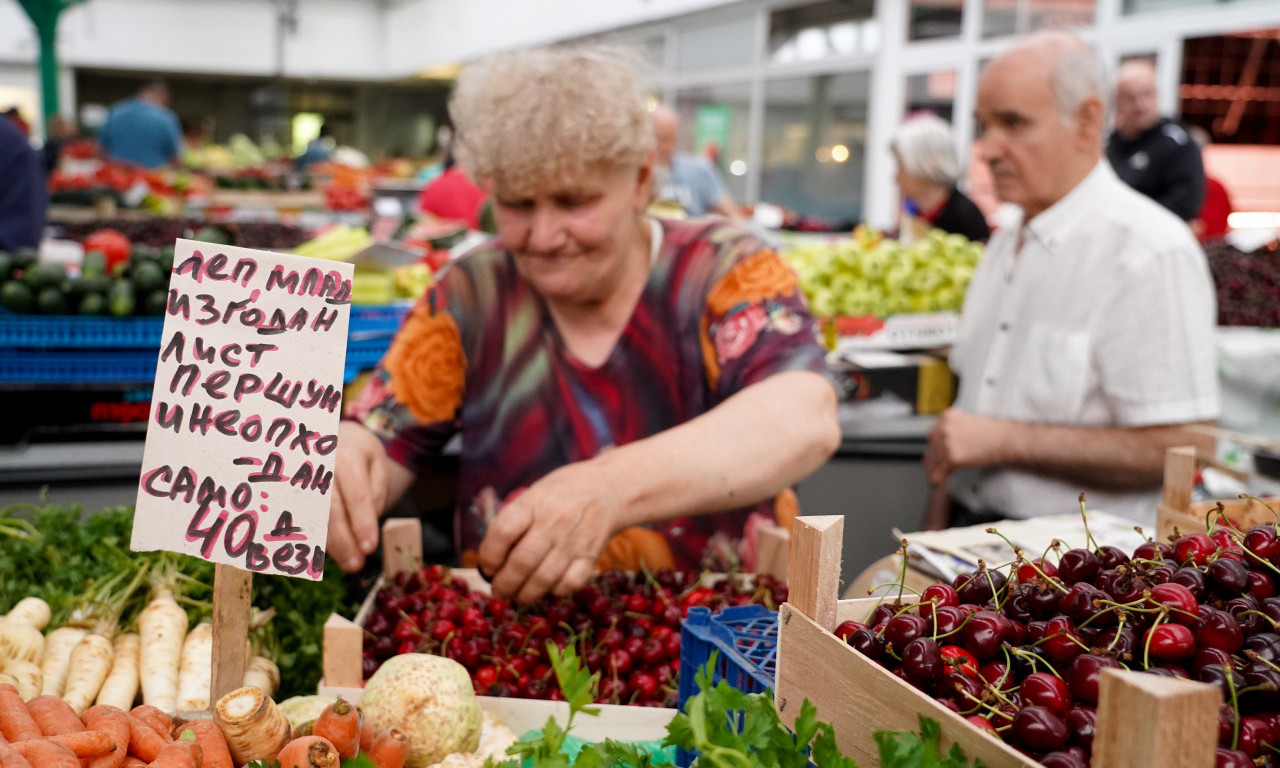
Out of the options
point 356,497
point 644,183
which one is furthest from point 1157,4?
point 356,497

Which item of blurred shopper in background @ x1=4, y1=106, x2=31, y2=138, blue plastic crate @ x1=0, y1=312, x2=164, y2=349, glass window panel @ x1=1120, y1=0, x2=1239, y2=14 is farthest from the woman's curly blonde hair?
glass window panel @ x1=1120, y1=0, x2=1239, y2=14

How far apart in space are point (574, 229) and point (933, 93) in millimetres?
8456

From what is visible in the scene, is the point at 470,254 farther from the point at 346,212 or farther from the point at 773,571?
the point at 346,212

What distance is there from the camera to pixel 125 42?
21484mm

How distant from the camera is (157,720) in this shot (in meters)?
1.14

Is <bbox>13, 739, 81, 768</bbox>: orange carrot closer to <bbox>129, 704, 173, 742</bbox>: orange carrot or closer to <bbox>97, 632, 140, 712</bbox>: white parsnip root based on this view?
<bbox>129, 704, 173, 742</bbox>: orange carrot

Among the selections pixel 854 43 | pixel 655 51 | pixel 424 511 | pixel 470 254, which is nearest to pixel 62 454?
pixel 424 511

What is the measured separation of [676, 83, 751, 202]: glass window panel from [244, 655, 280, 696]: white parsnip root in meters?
11.6

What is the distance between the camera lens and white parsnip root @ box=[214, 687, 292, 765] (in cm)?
107

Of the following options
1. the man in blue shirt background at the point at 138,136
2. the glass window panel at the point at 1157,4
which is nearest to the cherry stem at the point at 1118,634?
the glass window panel at the point at 1157,4

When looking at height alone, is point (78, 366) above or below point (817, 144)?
below

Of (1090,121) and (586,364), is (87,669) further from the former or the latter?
(1090,121)

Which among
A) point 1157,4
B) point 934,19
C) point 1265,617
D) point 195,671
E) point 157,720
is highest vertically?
point 934,19

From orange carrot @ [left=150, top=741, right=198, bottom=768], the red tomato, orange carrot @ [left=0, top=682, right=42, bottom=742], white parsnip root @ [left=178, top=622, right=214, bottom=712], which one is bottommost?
white parsnip root @ [left=178, top=622, right=214, bottom=712]
